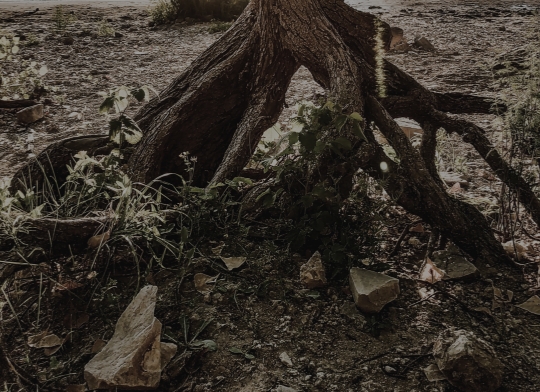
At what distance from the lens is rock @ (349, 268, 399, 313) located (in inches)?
78.4

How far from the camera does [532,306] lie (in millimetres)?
2090

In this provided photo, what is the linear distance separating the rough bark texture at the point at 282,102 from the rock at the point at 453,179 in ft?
1.53

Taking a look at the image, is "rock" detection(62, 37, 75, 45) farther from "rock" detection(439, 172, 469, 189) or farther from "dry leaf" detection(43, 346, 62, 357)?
"dry leaf" detection(43, 346, 62, 357)

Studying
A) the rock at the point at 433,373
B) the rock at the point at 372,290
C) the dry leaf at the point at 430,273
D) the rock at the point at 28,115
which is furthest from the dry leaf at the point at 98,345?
the rock at the point at 28,115

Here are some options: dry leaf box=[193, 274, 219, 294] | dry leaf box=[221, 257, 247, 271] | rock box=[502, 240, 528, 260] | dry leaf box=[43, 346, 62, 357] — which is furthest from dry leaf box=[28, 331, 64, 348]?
rock box=[502, 240, 528, 260]

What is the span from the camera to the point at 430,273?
228 centimetres

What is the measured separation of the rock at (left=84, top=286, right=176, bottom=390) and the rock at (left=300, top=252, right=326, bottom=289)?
0.65 meters

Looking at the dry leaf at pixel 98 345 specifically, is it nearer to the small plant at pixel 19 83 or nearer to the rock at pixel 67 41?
the small plant at pixel 19 83

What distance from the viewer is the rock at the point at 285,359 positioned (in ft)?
5.86

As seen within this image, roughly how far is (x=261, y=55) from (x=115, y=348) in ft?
6.03

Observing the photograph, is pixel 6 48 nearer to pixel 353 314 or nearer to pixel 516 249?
pixel 353 314

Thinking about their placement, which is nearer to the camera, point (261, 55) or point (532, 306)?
point (532, 306)

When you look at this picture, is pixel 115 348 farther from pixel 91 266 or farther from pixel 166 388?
pixel 91 266

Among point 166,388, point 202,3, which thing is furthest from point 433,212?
point 202,3
